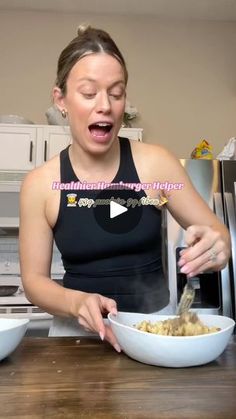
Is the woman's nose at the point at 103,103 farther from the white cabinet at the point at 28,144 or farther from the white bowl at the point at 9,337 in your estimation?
the white cabinet at the point at 28,144

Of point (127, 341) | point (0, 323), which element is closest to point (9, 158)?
point (0, 323)

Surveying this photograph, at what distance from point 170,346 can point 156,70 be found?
279cm

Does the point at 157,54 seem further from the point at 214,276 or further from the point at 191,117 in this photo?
the point at 214,276

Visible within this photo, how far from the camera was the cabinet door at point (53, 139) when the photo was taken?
2.59m

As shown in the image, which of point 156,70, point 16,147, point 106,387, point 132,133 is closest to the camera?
point 106,387

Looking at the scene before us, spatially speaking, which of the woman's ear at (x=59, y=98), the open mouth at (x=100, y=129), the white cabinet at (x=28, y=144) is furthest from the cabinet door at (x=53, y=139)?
the open mouth at (x=100, y=129)

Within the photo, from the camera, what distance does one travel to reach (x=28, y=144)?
2582mm

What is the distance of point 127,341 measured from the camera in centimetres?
65

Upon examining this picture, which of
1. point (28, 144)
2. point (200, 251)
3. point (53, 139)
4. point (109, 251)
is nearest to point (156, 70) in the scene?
point (53, 139)

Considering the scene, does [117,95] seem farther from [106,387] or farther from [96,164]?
[106,387]

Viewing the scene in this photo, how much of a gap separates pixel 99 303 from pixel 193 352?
7.7 inches

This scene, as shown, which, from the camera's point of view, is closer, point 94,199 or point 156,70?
point 94,199

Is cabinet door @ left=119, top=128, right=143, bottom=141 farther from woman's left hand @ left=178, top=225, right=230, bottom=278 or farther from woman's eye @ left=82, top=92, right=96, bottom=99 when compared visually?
woman's left hand @ left=178, top=225, right=230, bottom=278

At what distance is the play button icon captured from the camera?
1008 millimetres
